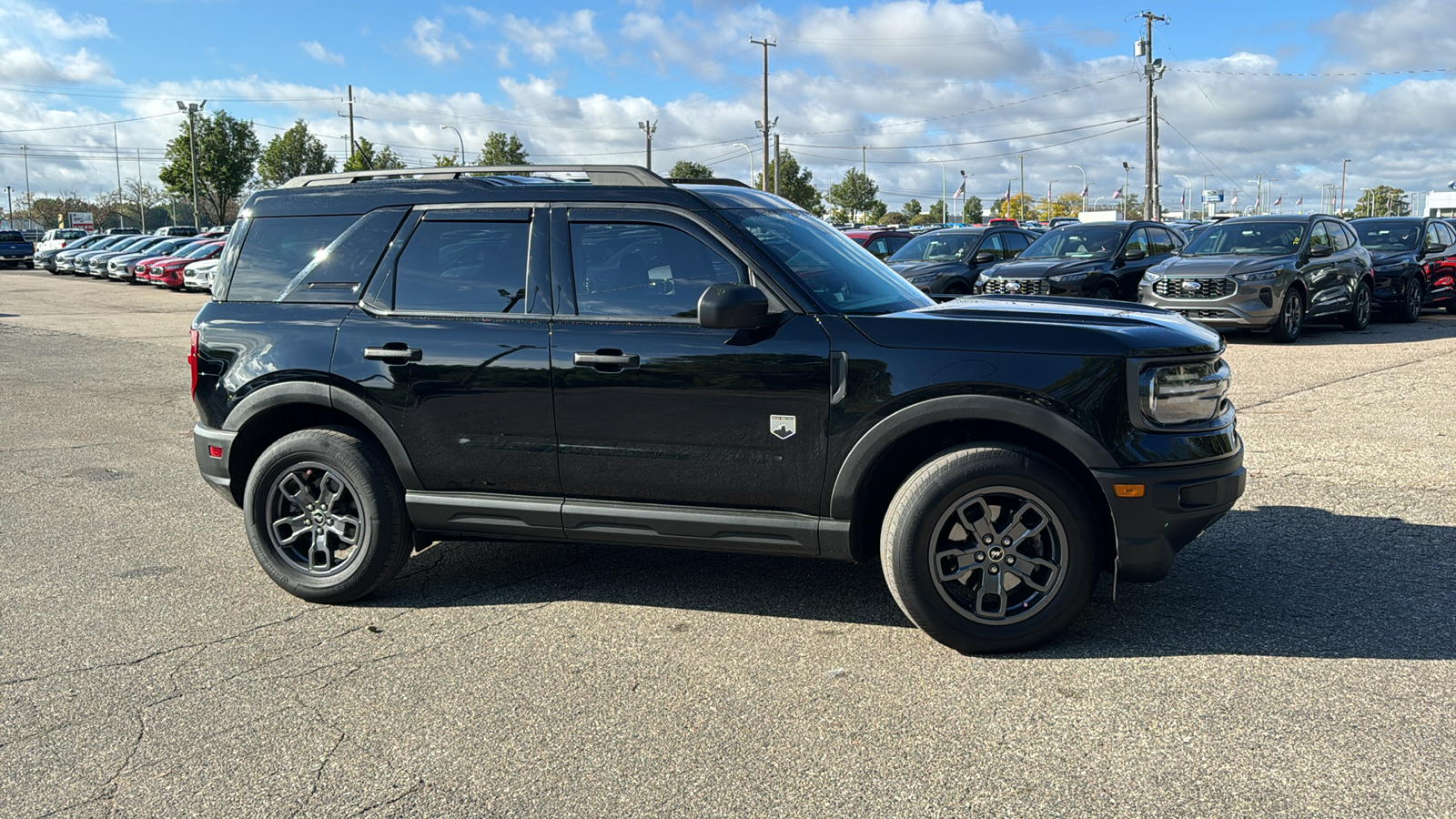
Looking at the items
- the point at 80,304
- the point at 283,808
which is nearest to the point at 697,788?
the point at 283,808

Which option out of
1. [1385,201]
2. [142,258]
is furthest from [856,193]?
[1385,201]

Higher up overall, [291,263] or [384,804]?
[291,263]

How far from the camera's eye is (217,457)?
17.0ft

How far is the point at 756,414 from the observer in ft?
14.1

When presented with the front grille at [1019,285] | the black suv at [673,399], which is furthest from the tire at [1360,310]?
the black suv at [673,399]

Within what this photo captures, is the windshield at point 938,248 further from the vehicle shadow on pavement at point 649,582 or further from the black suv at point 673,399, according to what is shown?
the vehicle shadow on pavement at point 649,582

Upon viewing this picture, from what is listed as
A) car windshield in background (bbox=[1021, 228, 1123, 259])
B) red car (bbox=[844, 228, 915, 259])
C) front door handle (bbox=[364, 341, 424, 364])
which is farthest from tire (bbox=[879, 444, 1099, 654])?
red car (bbox=[844, 228, 915, 259])

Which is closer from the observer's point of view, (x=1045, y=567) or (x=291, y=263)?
(x=1045, y=567)

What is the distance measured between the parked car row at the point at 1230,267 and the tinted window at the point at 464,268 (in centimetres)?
1052

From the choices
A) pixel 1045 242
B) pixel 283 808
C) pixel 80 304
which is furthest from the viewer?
pixel 80 304

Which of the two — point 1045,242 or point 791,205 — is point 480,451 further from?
point 1045,242

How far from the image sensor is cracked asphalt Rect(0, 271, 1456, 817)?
10.5ft

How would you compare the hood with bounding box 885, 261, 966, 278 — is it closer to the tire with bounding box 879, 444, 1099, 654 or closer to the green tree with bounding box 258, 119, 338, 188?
the tire with bounding box 879, 444, 1099, 654

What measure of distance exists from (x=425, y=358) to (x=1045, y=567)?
2.67 meters
